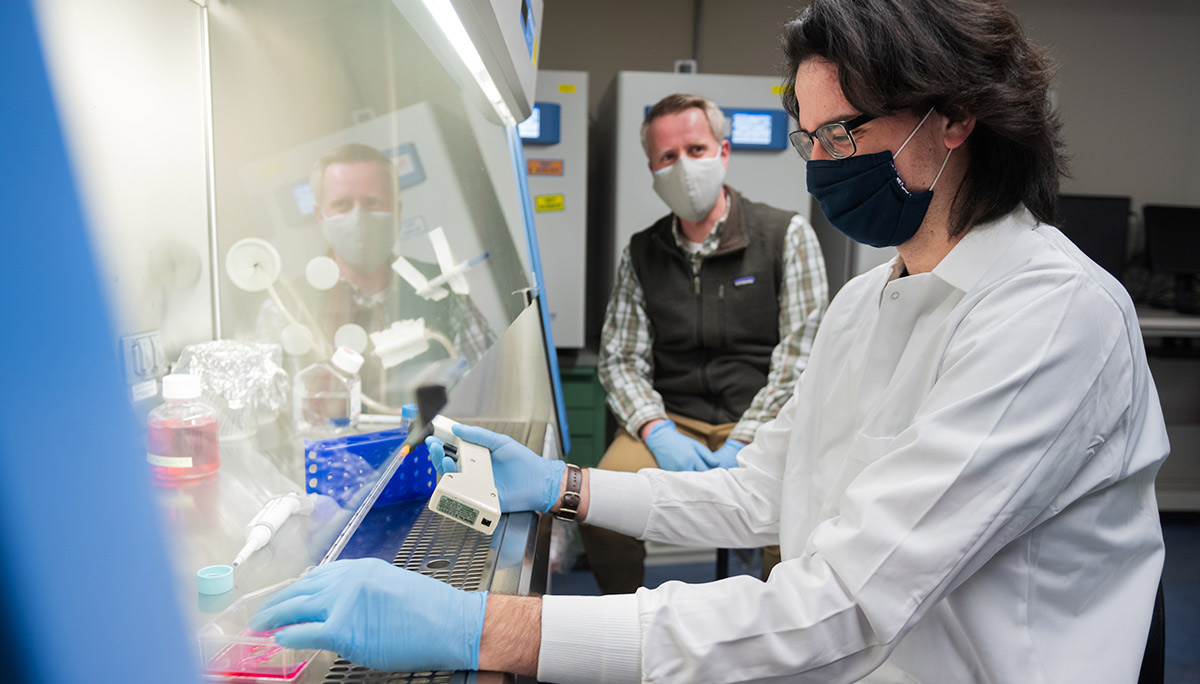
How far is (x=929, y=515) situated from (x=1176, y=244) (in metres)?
3.66

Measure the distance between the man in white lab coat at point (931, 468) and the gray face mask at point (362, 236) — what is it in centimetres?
50

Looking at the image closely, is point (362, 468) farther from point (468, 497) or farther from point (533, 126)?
point (533, 126)

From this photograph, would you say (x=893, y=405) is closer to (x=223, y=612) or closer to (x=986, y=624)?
(x=986, y=624)

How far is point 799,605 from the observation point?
2.48 ft

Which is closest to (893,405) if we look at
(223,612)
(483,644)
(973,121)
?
(973,121)

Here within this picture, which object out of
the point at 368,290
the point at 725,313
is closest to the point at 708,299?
the point at 725,313

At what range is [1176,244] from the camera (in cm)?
341

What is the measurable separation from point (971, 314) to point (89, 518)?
2.87 feet

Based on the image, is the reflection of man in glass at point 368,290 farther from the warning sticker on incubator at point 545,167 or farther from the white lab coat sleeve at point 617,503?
the warning sticker on incubator at point 545,167

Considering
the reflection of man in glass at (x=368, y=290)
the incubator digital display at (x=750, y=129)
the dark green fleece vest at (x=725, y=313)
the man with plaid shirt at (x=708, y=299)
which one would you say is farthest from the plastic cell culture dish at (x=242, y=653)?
the incubator digital display at (x=750, y=129)

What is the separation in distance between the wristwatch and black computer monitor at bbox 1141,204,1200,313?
3493 millimetres

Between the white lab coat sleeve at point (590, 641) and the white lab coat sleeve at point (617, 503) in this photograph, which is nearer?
the white lab coat sleeve at point (590, 641)

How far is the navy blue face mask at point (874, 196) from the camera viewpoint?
3.20 ft

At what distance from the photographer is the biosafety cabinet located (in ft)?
2.87
